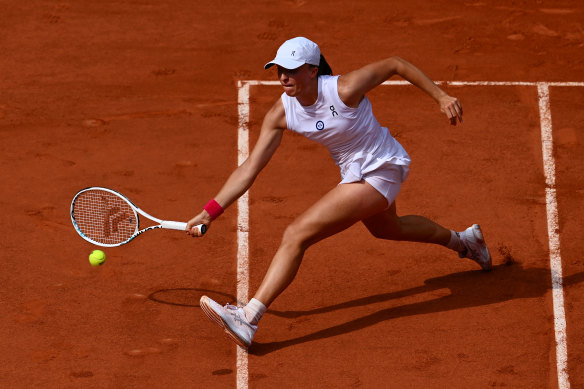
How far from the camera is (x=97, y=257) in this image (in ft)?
29.8

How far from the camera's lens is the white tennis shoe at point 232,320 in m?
8.29

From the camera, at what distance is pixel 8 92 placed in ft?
38.8

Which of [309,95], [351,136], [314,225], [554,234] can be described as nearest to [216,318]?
[314,225]

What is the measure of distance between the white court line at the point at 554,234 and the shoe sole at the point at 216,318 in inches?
92.8

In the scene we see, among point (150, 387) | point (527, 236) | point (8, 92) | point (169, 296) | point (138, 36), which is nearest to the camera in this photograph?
point (150, 387)

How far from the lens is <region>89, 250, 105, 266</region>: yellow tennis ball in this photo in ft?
29.8

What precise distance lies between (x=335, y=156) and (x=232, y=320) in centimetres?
143

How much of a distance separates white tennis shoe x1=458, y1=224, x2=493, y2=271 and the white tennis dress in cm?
103

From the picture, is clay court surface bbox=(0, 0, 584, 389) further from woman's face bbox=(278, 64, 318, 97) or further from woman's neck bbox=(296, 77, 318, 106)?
woman's face bbox=(278, 64, 318, 97)

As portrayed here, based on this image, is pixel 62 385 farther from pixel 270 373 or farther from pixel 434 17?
pixel 434 17

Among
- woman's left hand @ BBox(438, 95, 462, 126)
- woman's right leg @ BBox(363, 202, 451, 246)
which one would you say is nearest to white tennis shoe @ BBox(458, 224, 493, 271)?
woman's right leg @ BBox(363, 202, 451, 246)

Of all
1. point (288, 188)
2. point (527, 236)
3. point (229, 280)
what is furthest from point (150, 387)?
point (527, 236)

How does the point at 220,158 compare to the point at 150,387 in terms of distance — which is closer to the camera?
the point at 150,387

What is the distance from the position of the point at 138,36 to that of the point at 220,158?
2447 mm
